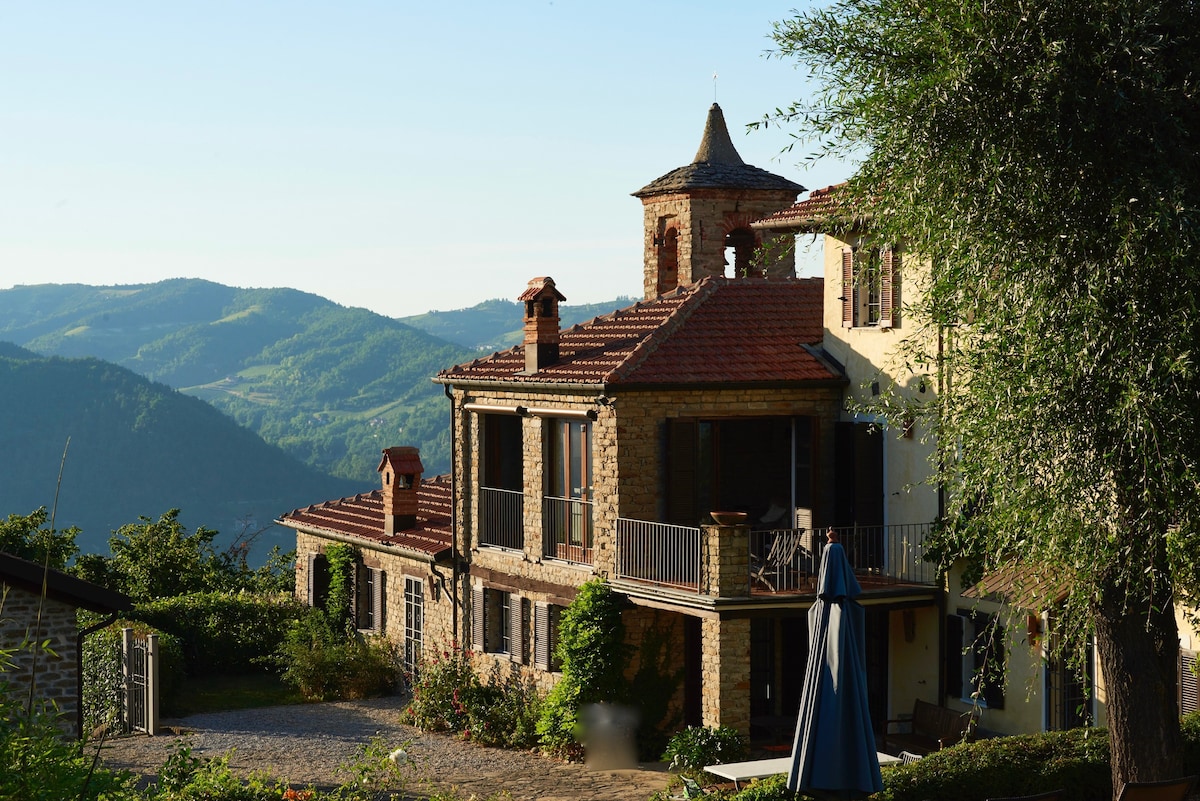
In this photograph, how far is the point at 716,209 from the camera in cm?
2650

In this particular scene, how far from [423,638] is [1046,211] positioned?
16.6 meters

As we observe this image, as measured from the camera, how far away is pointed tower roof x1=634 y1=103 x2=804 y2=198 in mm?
26359

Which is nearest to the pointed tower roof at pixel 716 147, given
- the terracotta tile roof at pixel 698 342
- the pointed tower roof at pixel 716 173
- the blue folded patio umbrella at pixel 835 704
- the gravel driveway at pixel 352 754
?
the pointed tower roof at pixel 716 173

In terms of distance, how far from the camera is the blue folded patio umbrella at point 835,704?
14195mm

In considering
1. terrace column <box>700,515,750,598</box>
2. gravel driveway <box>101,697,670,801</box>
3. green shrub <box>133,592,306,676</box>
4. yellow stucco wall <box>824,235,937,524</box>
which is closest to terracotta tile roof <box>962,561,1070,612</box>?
yellow stucco wall <box>824,235,937,524</box>

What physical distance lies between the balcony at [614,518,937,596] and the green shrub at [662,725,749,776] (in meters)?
1.81

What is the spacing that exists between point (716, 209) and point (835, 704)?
13.3 m

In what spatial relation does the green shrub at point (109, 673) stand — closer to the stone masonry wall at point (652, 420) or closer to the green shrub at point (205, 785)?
the green shrub at point (205, 785)

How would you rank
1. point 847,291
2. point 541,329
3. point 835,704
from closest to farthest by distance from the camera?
point 835,704 < point 847,291 < point 541,329

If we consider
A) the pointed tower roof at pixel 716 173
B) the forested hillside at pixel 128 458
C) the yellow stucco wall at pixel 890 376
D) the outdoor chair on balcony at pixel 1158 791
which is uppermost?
the pointed tower roof at pixel 716 173

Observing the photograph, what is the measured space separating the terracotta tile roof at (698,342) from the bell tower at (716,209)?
208cm

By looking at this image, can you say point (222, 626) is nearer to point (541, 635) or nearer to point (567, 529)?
point (541, 635)

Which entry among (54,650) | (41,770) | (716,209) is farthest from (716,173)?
(41,770)

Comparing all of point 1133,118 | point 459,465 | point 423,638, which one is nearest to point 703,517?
point 459,465
